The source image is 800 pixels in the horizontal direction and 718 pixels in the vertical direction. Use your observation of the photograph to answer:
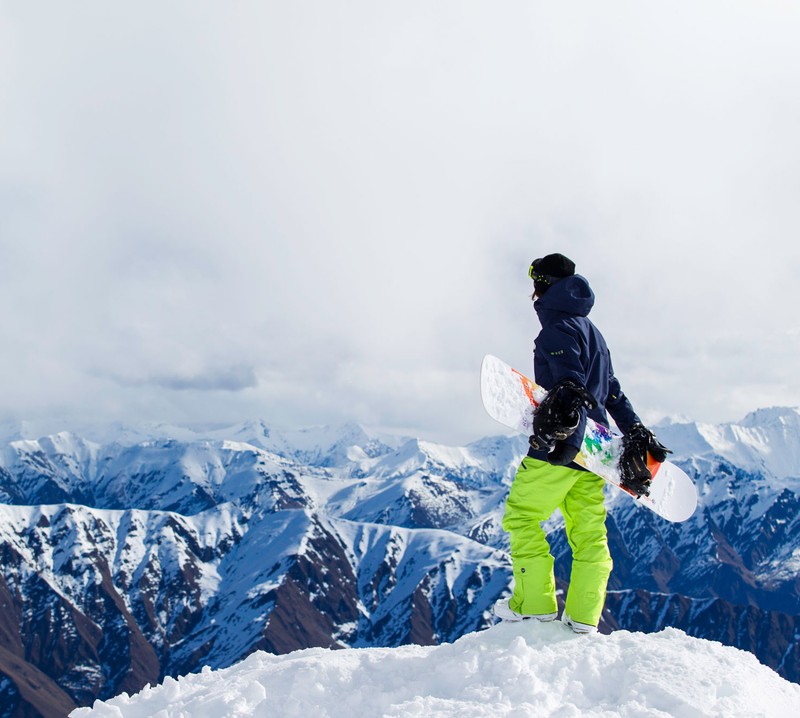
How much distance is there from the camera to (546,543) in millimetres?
8781

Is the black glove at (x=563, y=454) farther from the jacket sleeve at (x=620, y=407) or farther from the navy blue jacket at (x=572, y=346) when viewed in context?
the jacket sleeve at (x=620, y=407)

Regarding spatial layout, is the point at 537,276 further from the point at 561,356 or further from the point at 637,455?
the point at 637,455

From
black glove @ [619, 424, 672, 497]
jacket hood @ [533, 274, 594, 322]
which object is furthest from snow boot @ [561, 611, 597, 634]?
jacket hood @ [533, 274, 594, 322]

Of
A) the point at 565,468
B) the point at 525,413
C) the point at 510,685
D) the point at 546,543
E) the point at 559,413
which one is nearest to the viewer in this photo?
the point at 510,685

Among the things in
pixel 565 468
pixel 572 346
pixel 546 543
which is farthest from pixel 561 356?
pixel 546 543

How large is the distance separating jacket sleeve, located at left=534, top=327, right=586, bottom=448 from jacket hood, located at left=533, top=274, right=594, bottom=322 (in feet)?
1.51

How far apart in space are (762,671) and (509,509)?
3375mm

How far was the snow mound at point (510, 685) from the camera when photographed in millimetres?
6453

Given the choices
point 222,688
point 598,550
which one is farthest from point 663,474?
point 222,688

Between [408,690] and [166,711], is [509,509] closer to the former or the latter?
[408,690]

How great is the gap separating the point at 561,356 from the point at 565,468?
4.96 feet

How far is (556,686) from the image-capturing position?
22.4 ft

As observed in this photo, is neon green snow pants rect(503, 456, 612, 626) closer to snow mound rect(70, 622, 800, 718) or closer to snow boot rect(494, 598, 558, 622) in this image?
snow boot rect(494, 598, 558, 622)

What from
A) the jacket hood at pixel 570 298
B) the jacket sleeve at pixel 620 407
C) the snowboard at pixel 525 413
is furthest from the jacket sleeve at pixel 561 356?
the jacket sleeve at pixel 620 407
